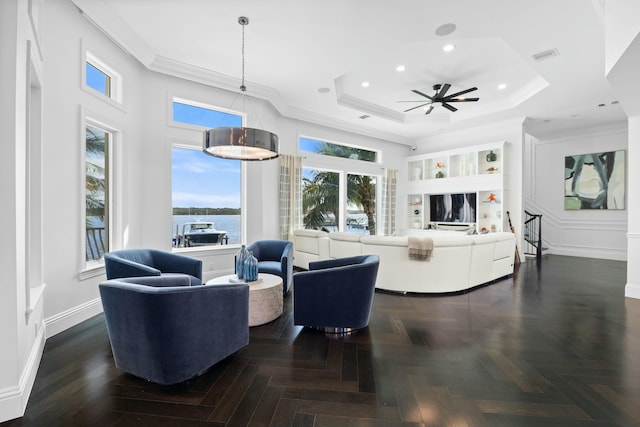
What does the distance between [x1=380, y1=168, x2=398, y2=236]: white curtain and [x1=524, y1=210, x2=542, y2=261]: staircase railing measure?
135 inches

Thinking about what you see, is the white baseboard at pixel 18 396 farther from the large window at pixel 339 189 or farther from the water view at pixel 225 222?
the large window at pixel 339 189

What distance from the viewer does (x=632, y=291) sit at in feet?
13.9

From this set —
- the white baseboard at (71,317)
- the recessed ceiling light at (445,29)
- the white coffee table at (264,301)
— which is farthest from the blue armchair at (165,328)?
the recessed ceiling light at (445,29)

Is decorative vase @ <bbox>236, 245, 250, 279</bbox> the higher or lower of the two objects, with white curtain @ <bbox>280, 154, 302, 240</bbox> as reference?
lower

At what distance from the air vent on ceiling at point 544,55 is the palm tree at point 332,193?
4.52m

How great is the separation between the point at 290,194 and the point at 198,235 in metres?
2.11

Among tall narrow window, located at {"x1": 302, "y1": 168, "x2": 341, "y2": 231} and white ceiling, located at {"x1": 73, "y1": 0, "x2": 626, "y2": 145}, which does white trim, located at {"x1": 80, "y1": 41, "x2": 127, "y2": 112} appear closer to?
white ceiling, located at {"x1": 73, "y1": 0, "x2": 626, "y2": 145}

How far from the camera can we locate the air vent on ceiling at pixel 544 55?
410cm

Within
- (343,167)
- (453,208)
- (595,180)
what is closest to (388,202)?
(453,208)

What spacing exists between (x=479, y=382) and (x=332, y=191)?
19.8 ft

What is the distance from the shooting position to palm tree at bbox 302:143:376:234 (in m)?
7.44

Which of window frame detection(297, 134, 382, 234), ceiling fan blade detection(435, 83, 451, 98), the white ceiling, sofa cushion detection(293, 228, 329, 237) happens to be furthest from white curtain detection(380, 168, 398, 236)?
ceiling fan blade detection(435, 83, 451, 98)

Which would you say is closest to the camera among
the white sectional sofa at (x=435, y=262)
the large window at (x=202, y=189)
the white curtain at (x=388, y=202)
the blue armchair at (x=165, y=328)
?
the blue armchair at (x=165, y=328)

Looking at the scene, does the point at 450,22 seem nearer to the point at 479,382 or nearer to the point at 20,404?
the point at 479,382
